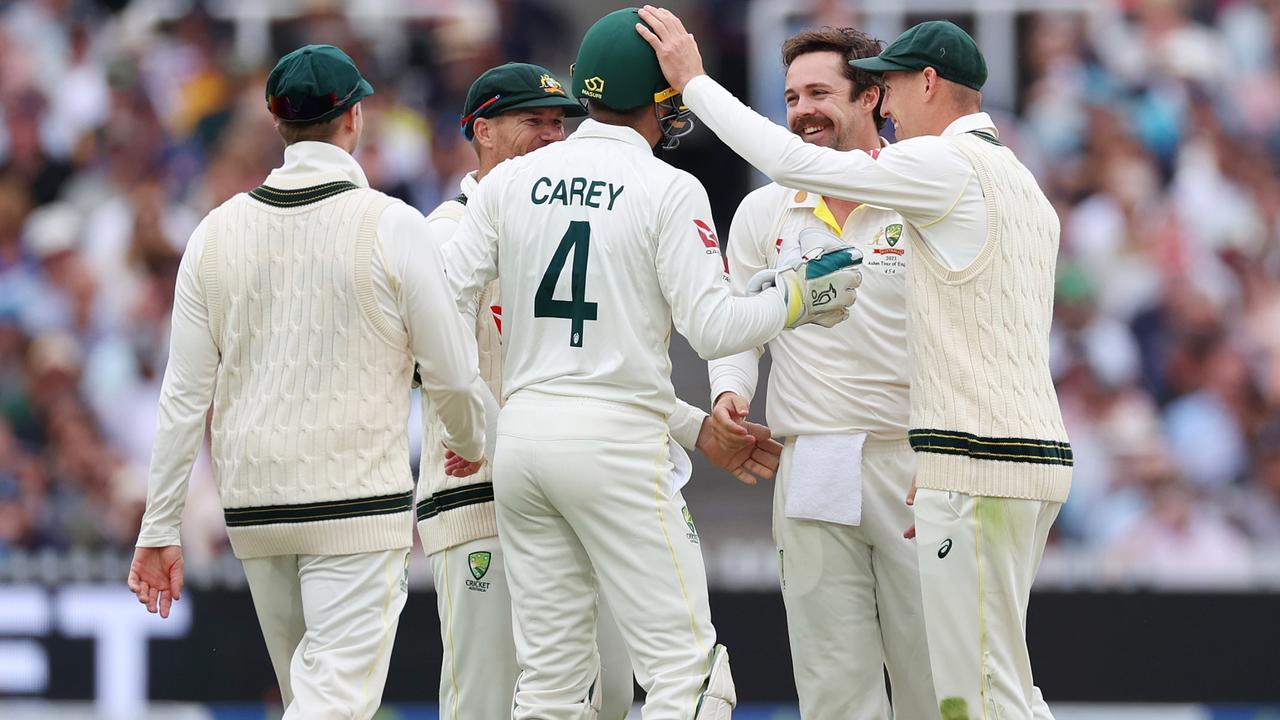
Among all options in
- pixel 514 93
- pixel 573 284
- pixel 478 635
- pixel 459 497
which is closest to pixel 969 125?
pixel 573 284

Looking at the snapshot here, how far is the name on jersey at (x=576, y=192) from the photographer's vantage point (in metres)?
4.43

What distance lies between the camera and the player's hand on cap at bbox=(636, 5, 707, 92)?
179 inches

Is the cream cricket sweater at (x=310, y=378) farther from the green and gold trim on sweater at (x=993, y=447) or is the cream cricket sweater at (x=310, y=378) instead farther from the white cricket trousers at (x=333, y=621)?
the green and gold trim on sweater at (x=993, y=447)

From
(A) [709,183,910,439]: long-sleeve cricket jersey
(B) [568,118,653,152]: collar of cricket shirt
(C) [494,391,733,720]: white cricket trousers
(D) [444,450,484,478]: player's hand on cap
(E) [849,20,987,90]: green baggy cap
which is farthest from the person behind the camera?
(A) [709,183,910,439]: long-sleeve cricket jersey

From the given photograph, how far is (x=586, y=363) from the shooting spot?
442 centimetres

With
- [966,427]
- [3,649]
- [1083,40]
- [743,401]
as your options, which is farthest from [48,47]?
[966,427]

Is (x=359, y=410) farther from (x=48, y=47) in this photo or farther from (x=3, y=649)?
(x=48, y=47)

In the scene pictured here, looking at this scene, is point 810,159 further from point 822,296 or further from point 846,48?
point 846,48

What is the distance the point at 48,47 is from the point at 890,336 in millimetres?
7403

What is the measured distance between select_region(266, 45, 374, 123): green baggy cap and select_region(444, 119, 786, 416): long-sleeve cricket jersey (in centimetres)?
54

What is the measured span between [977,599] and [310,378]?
1.86m

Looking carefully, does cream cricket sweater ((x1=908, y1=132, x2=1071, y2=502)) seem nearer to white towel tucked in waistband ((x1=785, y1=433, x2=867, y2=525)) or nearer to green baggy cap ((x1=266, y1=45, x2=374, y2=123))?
white towel tucked in waistband ((x1=785, y1=433, x2=867, y2=525))

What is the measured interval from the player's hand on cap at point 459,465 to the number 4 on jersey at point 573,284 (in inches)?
25.0

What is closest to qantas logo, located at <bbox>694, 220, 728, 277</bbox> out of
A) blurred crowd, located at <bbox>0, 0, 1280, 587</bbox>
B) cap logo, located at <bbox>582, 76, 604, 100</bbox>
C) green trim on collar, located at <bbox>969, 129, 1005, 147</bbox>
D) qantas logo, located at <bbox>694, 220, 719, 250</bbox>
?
qantas logo, located at <bbox>694, 220, 719, 250</bbox>
